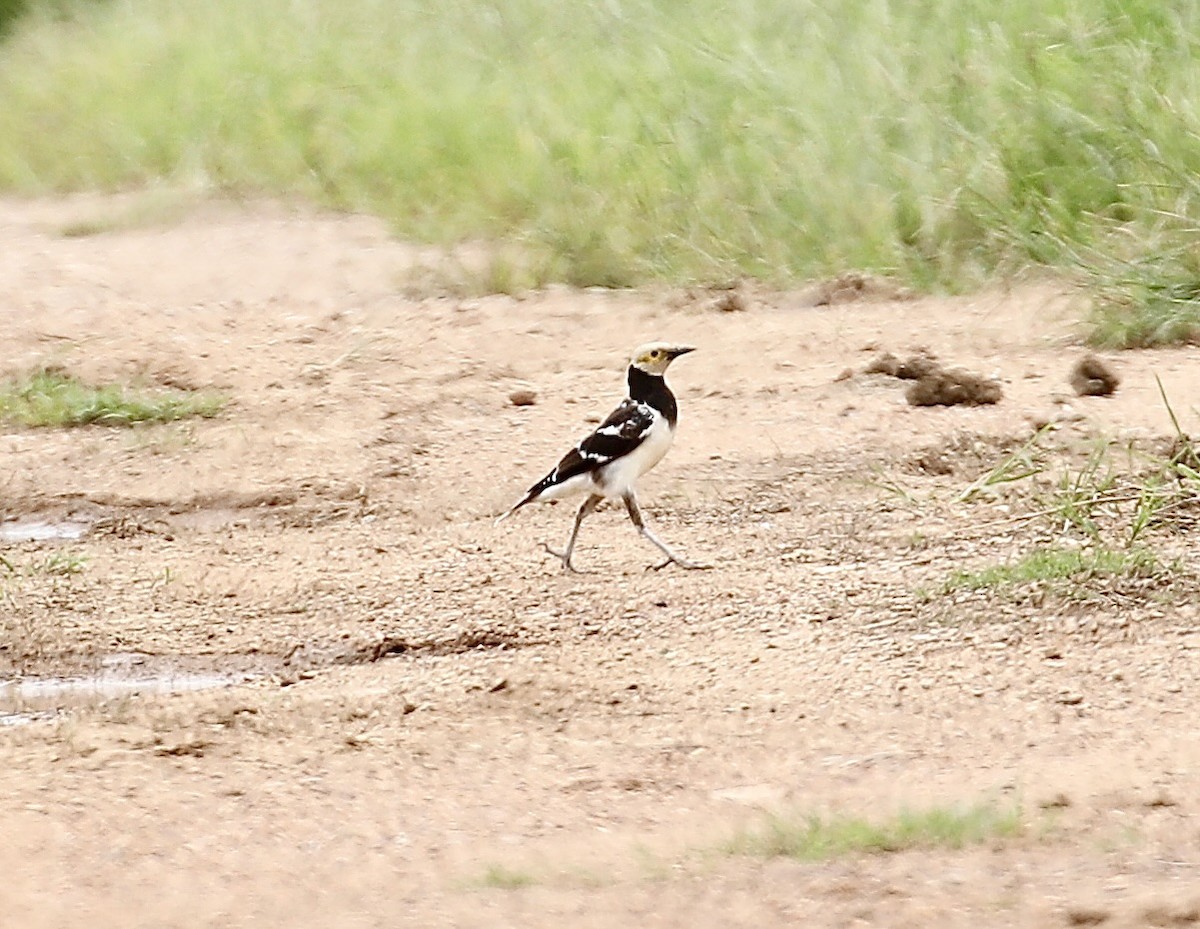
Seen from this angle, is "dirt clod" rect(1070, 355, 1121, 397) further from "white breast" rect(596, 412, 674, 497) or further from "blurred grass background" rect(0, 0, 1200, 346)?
"white breast" rect(596, 412, 674, 497)

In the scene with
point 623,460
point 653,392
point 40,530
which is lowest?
point 40,530

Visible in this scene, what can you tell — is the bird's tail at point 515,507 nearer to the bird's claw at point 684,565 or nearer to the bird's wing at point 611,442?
the bird's wing at point 611,442

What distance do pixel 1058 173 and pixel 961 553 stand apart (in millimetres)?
3189

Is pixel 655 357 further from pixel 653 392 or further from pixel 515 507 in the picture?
pixel 515 507

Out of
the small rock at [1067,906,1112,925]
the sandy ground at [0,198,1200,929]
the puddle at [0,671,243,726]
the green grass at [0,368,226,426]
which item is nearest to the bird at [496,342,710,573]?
the sandy ground at [0,198,1200,929]

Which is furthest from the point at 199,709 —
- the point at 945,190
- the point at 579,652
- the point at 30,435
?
the point at 945,190

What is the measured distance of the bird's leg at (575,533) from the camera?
19.5ft

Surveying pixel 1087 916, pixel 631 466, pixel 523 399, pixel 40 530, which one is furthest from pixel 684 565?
pixel 1087 916

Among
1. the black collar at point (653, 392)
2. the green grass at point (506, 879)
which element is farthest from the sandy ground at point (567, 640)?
the black collar at point (653, 392)

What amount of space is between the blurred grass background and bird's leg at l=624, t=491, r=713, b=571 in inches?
85.2

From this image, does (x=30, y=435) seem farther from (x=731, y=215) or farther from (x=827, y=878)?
(x=827, y=878)

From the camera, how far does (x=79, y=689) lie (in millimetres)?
5387

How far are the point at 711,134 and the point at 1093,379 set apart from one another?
3.03 metres

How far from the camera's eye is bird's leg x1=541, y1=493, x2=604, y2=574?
5.95 m
